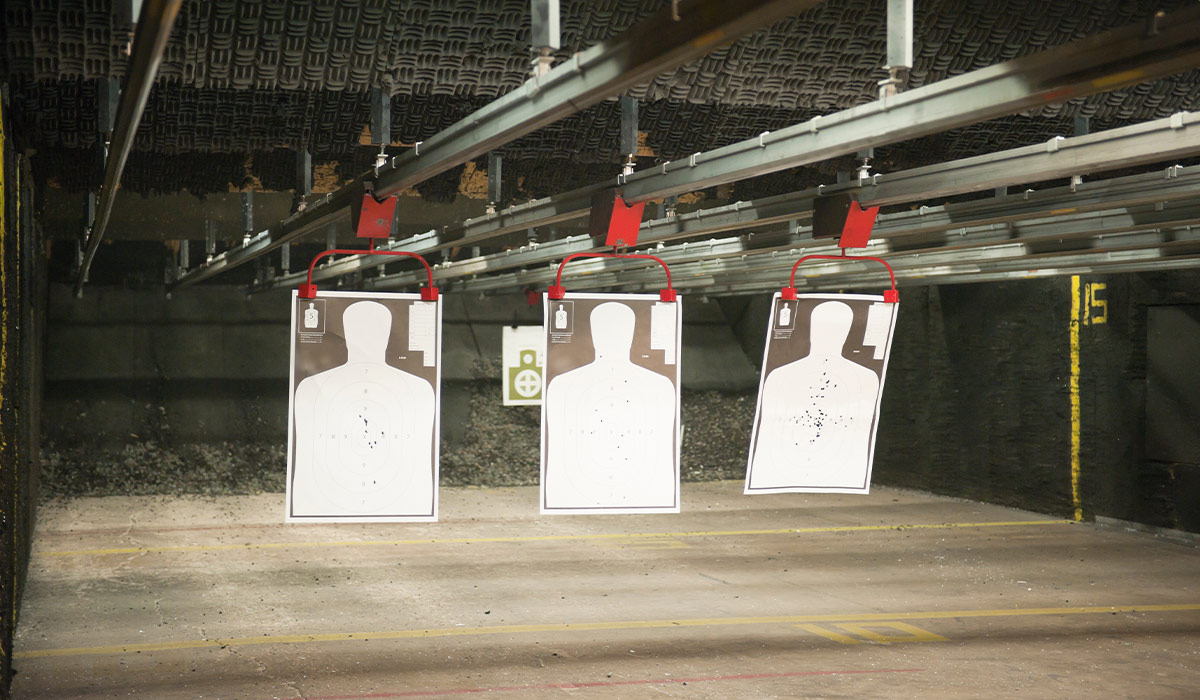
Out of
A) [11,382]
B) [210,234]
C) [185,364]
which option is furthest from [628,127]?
[185,364]

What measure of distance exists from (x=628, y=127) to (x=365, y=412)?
5.46 feet

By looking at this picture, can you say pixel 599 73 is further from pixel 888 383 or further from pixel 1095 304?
pixel 888 383

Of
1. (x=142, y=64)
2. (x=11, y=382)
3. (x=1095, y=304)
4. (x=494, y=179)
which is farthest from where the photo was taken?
(x=1095, y=304)

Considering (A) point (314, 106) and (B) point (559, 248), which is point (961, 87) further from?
(B) point (559, 248)

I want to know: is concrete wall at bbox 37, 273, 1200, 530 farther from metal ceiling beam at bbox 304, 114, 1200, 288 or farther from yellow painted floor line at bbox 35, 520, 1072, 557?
metal ceiling beam at bbox 304, 114, 1200, 288

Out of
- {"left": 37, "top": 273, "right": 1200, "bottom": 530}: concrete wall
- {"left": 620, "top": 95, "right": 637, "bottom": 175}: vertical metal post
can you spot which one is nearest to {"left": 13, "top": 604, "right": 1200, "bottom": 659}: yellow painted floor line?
{"left": 620, "top": 95, "right": 637, "bottom": 175}: vertical metal post

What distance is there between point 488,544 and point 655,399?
4693 millimetres

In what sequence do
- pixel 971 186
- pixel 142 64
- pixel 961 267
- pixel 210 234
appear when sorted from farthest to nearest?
pixel 210 234 → pixel 961 267 → pixel 971 186 → pixel 142 64

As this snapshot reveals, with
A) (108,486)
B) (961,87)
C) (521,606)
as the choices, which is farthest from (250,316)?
(961,87)

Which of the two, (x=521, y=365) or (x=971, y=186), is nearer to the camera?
(x=971, y=186)

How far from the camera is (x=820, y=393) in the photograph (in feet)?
16.6

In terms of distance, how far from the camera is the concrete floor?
5453 mm

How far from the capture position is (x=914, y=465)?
43.5 ft

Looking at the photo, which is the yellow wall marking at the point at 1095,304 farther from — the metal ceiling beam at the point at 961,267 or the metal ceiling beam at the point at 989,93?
the metal ceiling beam at the point at 989,93
